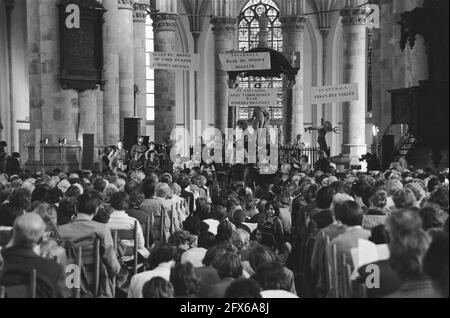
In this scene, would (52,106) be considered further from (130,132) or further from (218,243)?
(218,243)

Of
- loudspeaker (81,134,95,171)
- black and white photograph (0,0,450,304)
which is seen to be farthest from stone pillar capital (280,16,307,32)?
loudspeaker (81,134,95,171)

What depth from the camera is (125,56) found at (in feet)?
113

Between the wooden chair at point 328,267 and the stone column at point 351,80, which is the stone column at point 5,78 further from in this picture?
the wooden chair at point 328,267

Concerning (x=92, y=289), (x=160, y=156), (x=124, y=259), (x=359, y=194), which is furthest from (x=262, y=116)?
(x=92, y=289)

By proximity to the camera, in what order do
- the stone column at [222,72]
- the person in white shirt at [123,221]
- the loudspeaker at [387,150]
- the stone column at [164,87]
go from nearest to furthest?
the person in white shirt at [123,221] < the loudspeaker at [387,150] < the stone column at [164,87] < the stone column at [222,72]

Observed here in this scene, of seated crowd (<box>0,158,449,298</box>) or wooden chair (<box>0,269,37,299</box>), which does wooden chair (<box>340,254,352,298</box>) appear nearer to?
seated crowd (<box>0,158,449,298</box>)

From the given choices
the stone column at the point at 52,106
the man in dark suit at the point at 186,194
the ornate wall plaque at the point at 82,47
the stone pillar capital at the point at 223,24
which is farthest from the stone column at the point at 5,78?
the man in dark suit at the point at 186,194

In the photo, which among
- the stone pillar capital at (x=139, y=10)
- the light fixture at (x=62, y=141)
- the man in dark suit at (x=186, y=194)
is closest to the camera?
the man in dark suit at (x=186, y=194)

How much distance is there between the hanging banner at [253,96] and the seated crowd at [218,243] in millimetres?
14596

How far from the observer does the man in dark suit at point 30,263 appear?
6734 mm

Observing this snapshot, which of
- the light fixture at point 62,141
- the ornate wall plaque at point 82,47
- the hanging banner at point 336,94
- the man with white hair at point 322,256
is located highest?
the ornate wall plaque at point 82,47

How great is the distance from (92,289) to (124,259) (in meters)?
2.10

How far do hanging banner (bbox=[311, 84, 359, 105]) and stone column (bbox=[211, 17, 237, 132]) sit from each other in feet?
65.9

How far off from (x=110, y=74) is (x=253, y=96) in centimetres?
459
